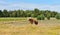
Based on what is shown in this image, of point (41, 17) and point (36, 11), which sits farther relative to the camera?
point (36, 11)

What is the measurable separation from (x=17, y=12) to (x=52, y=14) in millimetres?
23255

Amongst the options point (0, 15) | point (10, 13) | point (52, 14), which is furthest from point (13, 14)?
point (52, 14)

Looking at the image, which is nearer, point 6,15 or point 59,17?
point 59,17

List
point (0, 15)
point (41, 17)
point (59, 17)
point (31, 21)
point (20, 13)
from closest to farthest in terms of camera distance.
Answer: point (31, 21)
point (41, 17)
point (59, 17)
point (0, 15)
point (20, 13)

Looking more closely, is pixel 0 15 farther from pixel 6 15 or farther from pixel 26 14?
pixel 26 14

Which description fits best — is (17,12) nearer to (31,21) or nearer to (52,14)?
(52,14)

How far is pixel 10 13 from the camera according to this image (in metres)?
119

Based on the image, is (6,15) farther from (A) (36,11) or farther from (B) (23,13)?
(A) (36,11)

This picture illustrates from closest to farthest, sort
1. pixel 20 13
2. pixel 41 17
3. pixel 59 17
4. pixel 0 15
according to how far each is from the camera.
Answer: pixel 41 17, pixel 59 17, pixel 0 15, pixel 20 13

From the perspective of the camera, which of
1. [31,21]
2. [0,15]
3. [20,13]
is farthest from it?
[20,13]

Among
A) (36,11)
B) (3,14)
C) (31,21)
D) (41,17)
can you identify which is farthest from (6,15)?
(31,21)

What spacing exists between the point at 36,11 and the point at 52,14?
11.4 m

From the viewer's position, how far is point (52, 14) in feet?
407

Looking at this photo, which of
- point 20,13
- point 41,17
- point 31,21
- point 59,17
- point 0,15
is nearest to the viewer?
point 31,21
